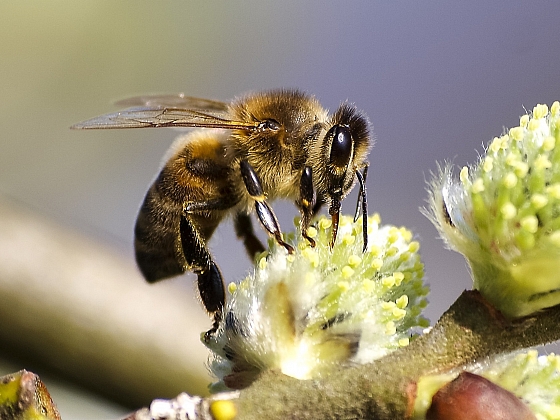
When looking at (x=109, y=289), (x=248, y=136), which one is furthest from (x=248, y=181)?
(x=109, y=289)

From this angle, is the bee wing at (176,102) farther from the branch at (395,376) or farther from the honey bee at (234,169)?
the branch at (395,376)

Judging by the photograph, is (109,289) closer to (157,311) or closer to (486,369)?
(157,311)

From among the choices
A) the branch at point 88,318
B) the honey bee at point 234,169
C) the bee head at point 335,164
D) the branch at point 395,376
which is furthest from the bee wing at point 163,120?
the branch at point 88,318

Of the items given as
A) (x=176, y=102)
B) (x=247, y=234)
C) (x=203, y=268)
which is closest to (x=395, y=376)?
(x=203, y=268)

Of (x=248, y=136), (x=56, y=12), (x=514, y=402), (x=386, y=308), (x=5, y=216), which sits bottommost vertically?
(x=514, y=402)

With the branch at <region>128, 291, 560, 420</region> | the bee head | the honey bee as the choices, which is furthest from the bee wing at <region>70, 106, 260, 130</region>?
the branch at <region>128, 291, 560, 420</region>

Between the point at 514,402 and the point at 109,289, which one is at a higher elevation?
the point at 109,289
